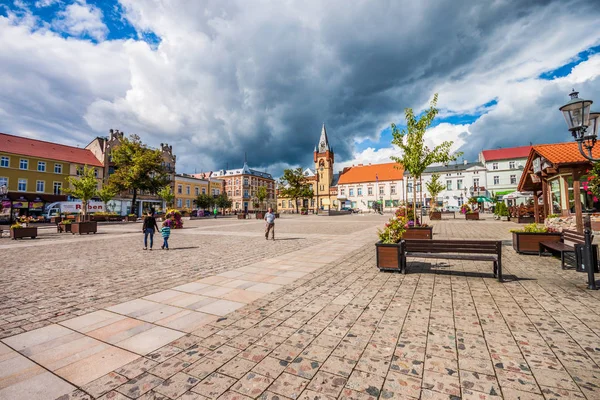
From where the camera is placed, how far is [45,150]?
4116 centimetres

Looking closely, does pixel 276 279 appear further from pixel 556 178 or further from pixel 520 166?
pixel 520 166

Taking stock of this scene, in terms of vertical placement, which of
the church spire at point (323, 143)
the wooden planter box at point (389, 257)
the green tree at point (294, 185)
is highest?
the church spire at point (323, 143)

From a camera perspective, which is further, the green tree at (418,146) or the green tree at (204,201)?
the green tree at (204,201)

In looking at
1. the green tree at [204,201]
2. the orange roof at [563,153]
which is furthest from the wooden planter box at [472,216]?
the green tree at [204,201]

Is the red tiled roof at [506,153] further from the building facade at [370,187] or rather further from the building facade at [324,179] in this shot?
the building facade at [324,179]

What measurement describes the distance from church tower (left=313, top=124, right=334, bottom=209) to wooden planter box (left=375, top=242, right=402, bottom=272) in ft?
243

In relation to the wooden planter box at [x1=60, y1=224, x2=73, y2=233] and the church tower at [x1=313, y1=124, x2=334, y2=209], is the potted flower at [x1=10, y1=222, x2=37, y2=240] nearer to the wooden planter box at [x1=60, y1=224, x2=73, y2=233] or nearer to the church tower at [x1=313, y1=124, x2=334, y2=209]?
the wooden planter box at [x1=60, y1=224, x2=73, y2=233]

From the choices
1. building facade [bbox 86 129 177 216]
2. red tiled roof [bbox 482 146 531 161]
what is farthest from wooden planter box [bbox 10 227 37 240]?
red tiled roof [bbox 482 146 531 161]

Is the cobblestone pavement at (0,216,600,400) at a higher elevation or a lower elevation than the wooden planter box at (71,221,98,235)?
lower

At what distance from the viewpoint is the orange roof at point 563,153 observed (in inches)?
439

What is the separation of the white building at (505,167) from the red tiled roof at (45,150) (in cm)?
7840

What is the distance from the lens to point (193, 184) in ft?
213

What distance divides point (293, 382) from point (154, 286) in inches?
170

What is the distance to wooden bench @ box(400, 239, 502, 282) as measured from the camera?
5.50 m
